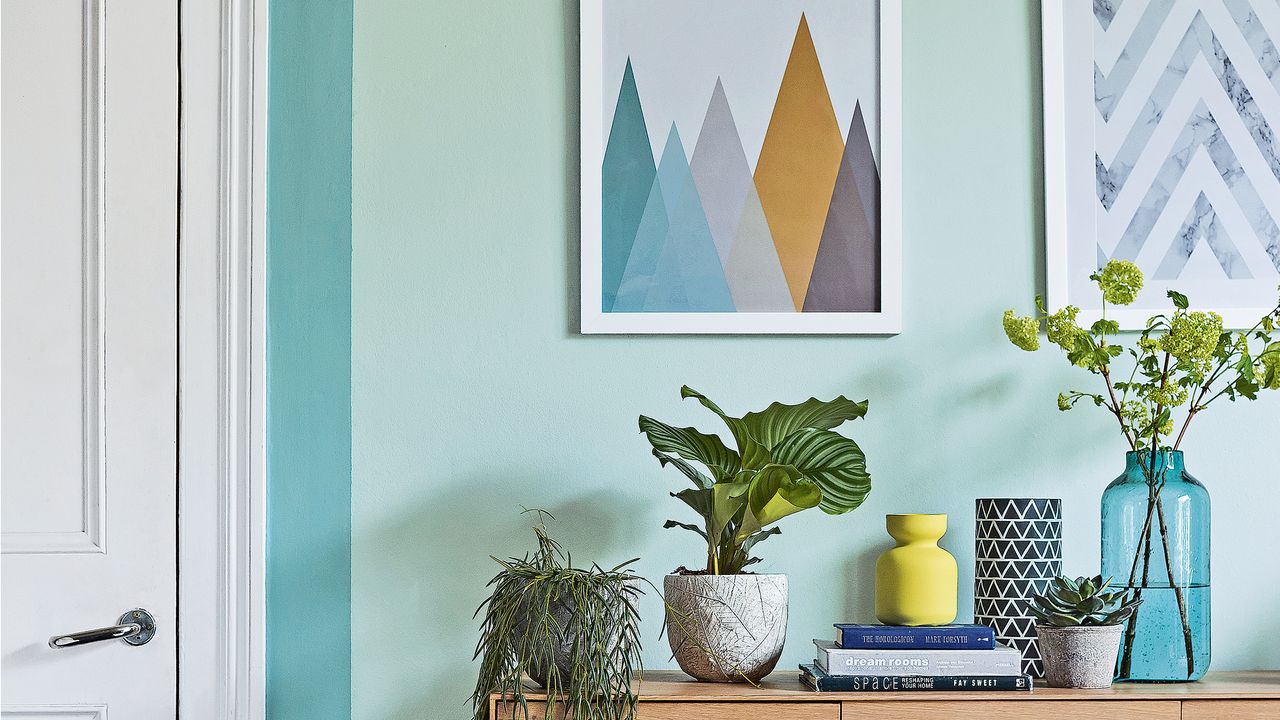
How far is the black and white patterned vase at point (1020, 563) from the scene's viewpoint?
4.89ft

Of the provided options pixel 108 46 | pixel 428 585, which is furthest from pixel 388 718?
pixel 108 46

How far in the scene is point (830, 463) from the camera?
4.79 ft

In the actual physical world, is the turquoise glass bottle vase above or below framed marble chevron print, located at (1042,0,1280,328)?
below

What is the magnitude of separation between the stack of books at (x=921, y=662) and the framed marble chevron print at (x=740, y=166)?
48 cm

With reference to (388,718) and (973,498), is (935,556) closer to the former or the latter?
(973,498)

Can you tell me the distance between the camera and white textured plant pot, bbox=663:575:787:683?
140 cm

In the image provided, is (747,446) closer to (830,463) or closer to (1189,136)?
(830,463)

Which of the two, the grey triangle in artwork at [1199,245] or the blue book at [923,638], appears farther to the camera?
the grey triangle in artwork at [1199,245]

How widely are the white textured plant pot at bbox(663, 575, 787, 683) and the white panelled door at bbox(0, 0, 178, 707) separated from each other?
79 centimetres

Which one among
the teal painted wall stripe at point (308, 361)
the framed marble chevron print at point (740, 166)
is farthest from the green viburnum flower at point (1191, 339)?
the teal painted wall stripe at point (308, 361)

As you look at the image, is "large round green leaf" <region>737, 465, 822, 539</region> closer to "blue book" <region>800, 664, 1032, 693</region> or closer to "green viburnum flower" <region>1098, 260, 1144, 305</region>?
"blue book" <region>800, 664, 1032, 693</region>

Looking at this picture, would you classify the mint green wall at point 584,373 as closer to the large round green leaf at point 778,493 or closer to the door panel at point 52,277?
the large round green leaf at point 778,493

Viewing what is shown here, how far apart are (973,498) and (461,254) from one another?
895 mm

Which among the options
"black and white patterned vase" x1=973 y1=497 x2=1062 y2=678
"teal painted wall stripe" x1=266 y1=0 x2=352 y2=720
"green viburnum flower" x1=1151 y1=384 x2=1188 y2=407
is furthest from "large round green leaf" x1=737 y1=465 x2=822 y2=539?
"teal painted wall stripe" x1=266 y1=0 x2=352 y2=720
